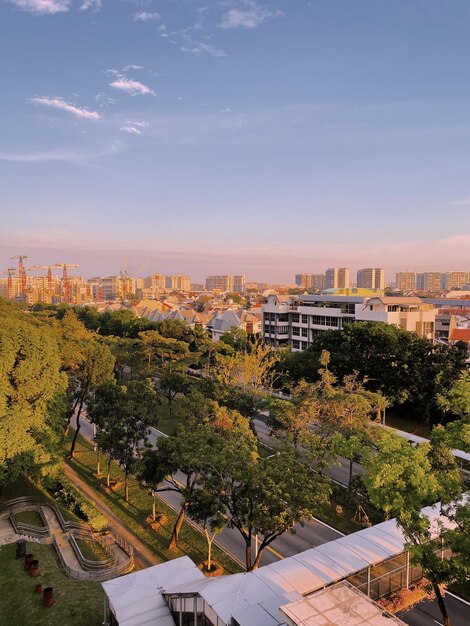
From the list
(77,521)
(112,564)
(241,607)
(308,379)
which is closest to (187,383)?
(308,379)

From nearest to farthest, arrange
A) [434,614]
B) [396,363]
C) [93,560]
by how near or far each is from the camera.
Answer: [434,614]
[93,560]
[396,363]

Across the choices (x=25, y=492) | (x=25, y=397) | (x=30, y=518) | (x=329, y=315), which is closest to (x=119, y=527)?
(x=30, y=518)

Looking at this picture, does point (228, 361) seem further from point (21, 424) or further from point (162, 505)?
point (21, 424)

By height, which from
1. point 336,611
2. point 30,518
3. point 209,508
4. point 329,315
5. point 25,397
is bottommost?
→ point 30,518

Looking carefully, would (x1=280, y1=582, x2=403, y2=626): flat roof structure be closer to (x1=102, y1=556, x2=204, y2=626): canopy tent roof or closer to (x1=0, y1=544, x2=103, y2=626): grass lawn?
(x1=102, y1=556, x2=204, y2=626): canopy tent roof

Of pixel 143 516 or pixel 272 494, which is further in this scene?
pixel 143 516

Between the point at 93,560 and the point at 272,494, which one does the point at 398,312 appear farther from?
the point at 93,560

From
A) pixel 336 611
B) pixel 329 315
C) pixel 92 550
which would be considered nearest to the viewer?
pixel 336 611

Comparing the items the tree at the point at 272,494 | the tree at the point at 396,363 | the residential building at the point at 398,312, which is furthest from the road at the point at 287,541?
the residential building at the point at 398,312
